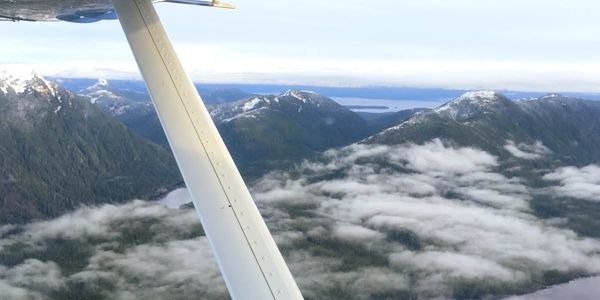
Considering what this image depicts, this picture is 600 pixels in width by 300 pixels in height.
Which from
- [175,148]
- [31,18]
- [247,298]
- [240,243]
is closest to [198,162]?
[175,148]

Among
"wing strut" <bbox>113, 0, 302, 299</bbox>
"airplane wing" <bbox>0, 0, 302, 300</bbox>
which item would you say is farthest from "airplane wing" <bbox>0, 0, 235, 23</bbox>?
"wing strut" <bbox>113, 0, 302, 299</bbox>

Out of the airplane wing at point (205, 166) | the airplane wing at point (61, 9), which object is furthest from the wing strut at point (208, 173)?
the airplane wing at point (61, 9)

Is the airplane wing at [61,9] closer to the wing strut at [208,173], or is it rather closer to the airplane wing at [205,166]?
the airplane wing at [205,166]

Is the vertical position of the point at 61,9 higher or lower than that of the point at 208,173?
higher

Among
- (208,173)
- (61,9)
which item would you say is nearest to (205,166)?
(208,173)

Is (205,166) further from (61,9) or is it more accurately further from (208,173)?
(61,9)

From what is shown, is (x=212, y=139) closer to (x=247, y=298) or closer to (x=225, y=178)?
(x=225, y=178)
